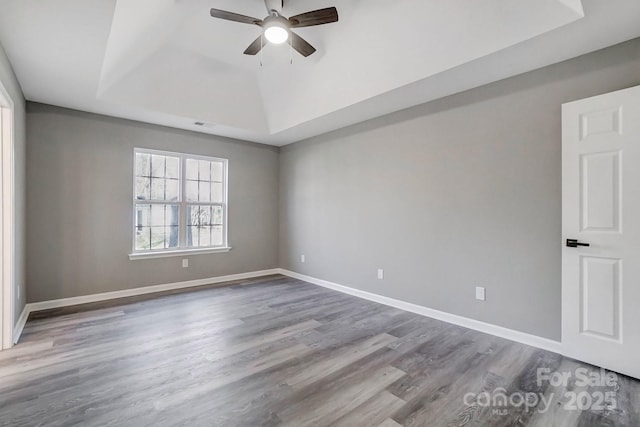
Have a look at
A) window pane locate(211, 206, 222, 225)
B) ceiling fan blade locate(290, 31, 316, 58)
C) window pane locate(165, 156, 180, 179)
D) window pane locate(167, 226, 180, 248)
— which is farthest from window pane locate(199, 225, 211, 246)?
ceiling fan blade locate(290, 31, 316, 58)

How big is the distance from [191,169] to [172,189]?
0.45 m

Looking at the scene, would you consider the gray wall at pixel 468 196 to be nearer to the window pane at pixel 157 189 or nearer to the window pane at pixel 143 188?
the window pane at pixel 157 189

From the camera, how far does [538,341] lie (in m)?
2.66

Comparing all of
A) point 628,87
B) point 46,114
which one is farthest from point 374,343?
point 46,114

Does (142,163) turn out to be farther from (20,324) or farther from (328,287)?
(328,287)

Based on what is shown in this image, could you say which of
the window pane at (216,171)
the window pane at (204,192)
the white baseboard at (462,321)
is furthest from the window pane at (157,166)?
the white baseboard at (462,321)

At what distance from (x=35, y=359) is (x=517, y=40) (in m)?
4.55

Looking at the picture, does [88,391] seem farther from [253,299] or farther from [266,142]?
[266,142]

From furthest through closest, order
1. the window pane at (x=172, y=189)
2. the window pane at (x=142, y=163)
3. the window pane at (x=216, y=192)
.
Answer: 1. the window pane at (x=216, y=192)
2. the window pane at (x=172, y=189)
3. the window pane at (x=142, y=163)

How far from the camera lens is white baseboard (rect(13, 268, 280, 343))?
3295 mm

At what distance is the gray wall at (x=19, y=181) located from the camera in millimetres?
2751

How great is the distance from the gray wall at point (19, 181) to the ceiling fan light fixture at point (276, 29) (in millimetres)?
2162

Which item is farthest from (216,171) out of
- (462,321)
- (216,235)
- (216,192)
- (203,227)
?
(462,321)

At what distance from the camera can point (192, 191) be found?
4910 mm
